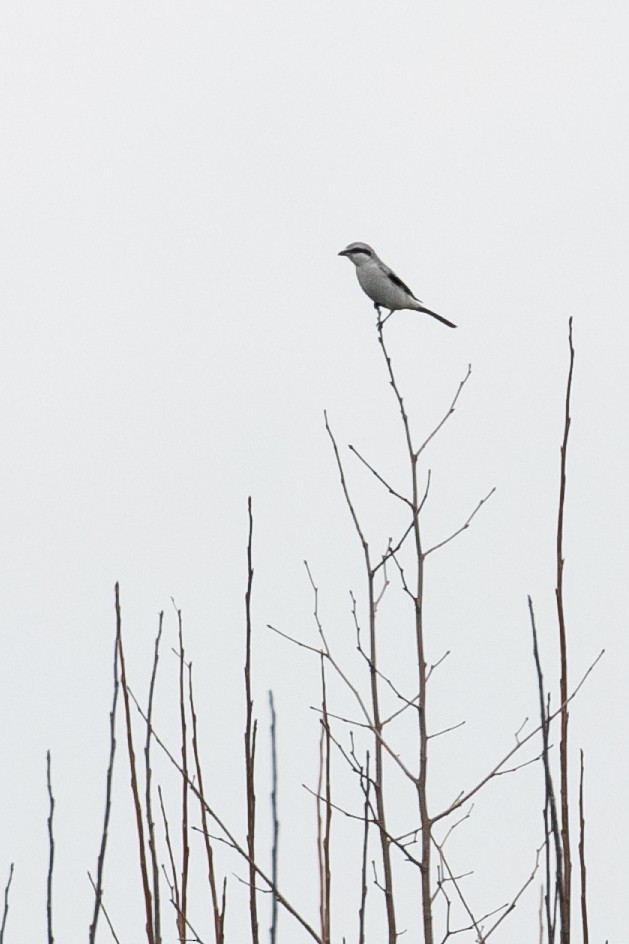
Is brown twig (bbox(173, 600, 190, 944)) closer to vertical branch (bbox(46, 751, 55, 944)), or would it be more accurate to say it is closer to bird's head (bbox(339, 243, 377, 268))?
vertical branch (bbox(46, 751, 55, 944))

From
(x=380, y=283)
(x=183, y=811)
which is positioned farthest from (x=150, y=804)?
(x=380, y=283)

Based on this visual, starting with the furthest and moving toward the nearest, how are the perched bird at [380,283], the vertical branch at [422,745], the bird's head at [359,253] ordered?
1. the bird's head at [359,253]
2. the perched bird at [380,283]
3. the vertical branch at [422,745]

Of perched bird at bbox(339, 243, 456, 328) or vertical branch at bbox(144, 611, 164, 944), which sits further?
perched bird at bbox(339, 243, 456, 328)

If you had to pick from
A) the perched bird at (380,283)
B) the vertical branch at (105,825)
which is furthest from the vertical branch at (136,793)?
the perched bird at (380,283)

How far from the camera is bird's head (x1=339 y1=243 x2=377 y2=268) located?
36.2ft

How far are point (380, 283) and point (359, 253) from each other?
2.06ft

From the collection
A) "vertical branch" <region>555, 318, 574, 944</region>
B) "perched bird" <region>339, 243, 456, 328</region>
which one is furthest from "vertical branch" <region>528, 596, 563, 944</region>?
"perched bird" <region>339, 243, 456, 328</region>

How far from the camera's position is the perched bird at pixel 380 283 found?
10727 millimetres

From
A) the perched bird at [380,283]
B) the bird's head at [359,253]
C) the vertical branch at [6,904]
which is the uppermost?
the bird's head at [359,253]

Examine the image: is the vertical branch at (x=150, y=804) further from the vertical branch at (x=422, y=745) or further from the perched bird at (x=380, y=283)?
the perched bird at (x=380, y=283)

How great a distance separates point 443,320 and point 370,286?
1446 millimetres

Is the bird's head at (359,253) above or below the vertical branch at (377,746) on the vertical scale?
above

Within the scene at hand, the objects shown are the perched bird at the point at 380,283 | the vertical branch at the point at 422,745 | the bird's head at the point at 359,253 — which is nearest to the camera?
the vertical branch at the point at 422,745

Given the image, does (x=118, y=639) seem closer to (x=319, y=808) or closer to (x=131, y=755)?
(x=131, y=755)
